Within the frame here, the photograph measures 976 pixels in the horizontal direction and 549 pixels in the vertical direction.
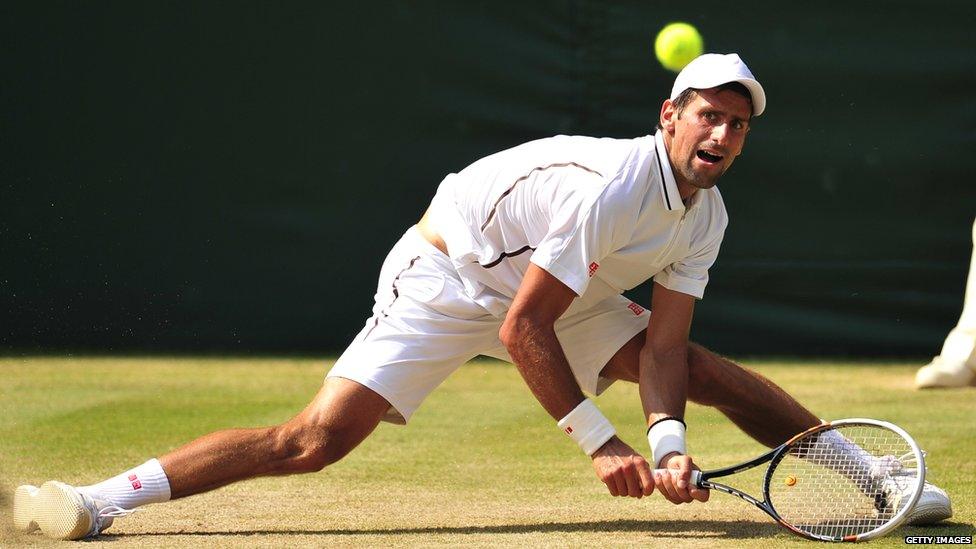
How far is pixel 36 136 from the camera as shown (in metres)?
7.11

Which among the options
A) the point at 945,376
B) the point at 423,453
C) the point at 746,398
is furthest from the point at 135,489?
the point at 945,376

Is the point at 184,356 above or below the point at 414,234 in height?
below

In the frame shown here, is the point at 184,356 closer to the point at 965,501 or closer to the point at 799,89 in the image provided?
the point at 799,89

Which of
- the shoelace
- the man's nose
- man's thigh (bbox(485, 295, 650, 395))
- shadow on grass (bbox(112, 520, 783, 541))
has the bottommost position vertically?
shadow on grass (bbox(112, 520, 783, 541))

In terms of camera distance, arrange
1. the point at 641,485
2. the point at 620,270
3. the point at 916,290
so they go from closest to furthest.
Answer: the point at 641,485
the point at 620,270
the point at 916,290

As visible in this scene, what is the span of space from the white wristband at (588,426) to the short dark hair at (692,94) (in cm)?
76

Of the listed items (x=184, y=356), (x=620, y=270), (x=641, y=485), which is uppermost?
(x=620, y=270)

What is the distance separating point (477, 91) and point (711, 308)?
5.25 ft

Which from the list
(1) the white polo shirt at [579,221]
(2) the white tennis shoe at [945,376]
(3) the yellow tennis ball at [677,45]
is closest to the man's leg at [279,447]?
(1) the white polo shirt at [579,221]

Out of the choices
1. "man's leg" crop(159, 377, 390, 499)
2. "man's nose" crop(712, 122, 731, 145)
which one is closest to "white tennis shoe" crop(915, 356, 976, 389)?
"man's nose" crop(712, 122, 731, 145)

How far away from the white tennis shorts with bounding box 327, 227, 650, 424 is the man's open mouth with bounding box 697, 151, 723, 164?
1.89 ft

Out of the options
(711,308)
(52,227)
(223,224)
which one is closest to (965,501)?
(711,308)

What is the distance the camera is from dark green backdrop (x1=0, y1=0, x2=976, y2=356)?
6.96 metres

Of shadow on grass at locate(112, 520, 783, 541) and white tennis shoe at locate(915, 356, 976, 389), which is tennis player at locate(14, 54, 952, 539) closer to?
shadow on grass at locate(112, 520, 783, 541)
